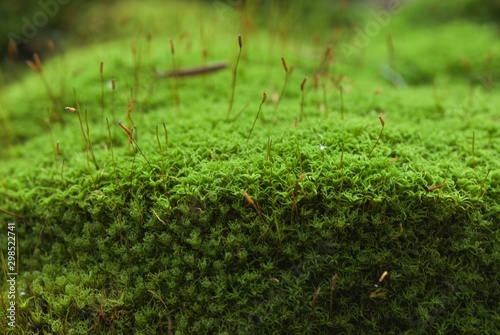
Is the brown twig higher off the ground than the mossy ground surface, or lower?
higher

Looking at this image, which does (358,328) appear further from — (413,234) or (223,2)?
(223,2)

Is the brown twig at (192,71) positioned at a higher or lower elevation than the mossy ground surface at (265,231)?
higher

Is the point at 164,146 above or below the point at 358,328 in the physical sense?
above

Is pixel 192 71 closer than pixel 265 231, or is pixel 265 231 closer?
pixel 265 231

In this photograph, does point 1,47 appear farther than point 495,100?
Yes

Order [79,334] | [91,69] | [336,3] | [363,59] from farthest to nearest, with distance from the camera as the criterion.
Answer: [336,3]
[363,59]
[91,69]
[79,334]

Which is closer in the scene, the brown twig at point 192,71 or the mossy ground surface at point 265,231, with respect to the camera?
the mossy ground surface at point 265,231

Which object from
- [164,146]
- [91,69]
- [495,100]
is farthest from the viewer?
[91,69]

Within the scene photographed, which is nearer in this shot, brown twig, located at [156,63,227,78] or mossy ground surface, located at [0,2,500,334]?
mossy ground surface, located at [0,2,500,334]

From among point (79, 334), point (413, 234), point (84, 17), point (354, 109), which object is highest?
point (84, 17)

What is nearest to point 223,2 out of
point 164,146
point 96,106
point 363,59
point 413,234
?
point 363,59

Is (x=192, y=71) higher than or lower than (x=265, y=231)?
higher
